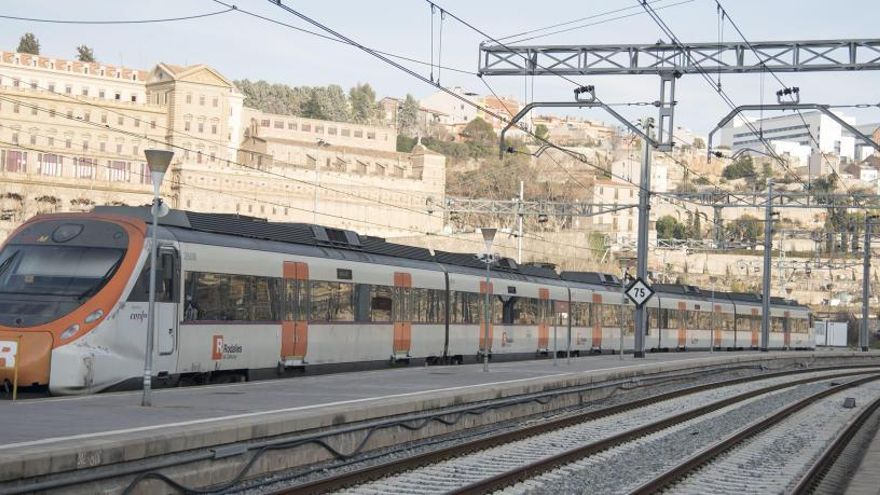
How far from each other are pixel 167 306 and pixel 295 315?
5.03m

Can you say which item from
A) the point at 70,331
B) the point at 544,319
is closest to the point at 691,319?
the point at 544,319

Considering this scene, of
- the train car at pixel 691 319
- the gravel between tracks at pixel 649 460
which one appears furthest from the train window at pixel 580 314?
the gravel between tracks at pixel 649 460

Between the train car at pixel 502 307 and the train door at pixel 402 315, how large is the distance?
81.2 inches

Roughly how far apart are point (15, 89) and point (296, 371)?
135m

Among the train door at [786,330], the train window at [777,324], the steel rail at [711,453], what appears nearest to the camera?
the steel rail at [711,453]

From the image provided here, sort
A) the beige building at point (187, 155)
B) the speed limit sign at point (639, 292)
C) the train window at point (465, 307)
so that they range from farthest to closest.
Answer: the beige building at point (187, 155) → the speed limit sign at point (639, 292) → the train window at point (465, 307)

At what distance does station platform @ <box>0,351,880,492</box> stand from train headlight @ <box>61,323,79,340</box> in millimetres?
1032

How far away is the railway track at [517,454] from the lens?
14250mm

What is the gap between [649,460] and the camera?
1797 centimetres

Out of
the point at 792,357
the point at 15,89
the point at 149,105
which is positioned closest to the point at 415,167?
the point at 149,105

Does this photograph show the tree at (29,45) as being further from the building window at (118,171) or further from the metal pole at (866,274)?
the metal pole at (866,274)

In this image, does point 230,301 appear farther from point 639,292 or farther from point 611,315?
point 611,315

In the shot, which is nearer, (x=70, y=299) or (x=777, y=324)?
(x=70, y=299)

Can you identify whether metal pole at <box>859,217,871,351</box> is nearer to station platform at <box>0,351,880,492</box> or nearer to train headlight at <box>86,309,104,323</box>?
station platform at <box>0,351,880,492</box>
